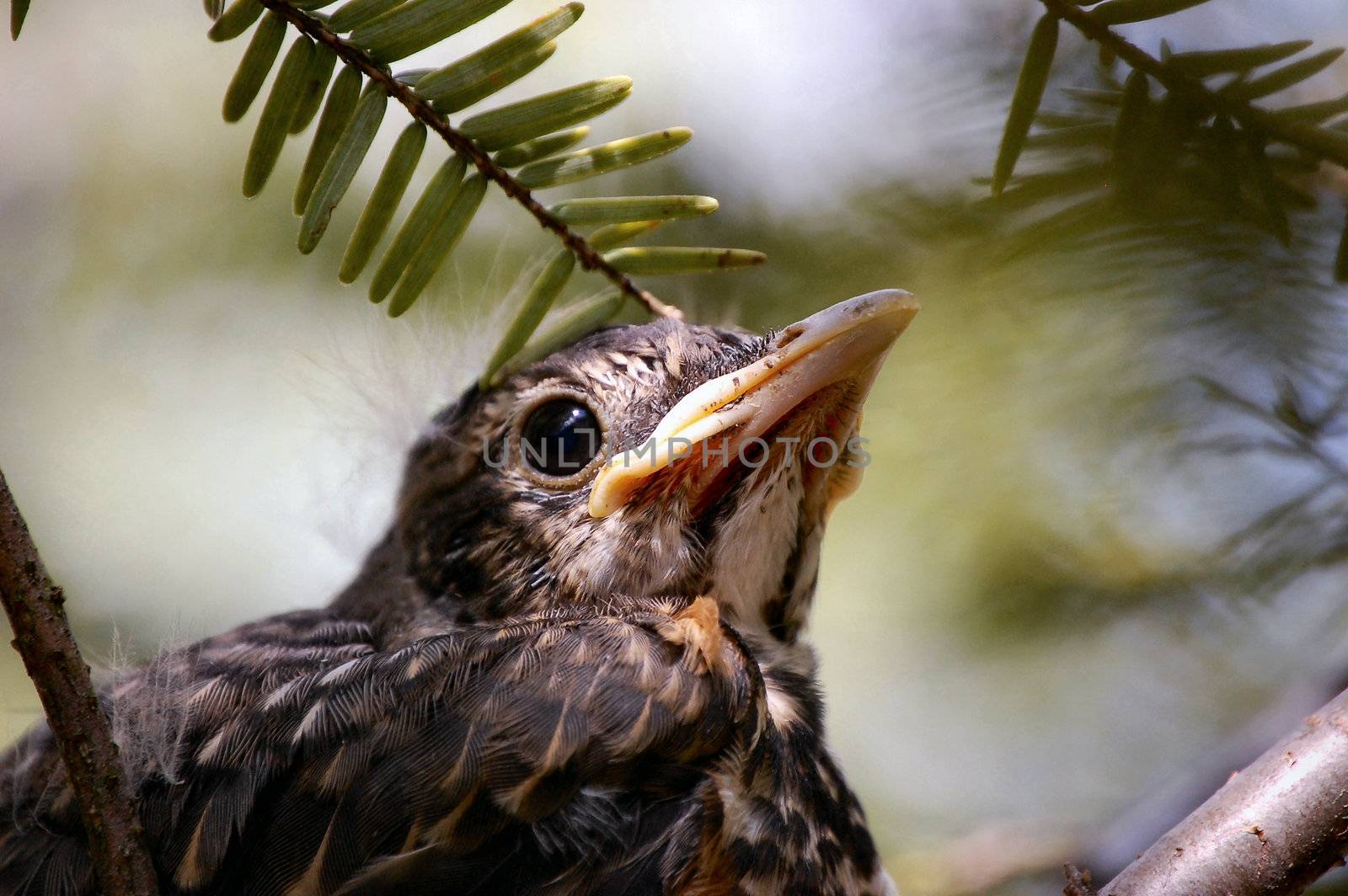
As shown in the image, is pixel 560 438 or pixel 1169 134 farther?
pixel 560 438

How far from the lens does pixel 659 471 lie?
1.41 meters

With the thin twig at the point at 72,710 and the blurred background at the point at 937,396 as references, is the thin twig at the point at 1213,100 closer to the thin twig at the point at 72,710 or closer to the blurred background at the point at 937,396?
the blurred background at the point at 937,396

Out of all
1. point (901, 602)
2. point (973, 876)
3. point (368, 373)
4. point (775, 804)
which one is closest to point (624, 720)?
→ point (775, 804)

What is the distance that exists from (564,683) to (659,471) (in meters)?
0.34

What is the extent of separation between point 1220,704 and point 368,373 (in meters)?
1.57

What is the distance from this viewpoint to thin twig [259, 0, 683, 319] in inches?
37.3

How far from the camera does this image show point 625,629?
1264 millimetres

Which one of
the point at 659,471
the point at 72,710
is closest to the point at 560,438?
the point at 659,471

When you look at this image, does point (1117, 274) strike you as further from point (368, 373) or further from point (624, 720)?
point (368, 373)

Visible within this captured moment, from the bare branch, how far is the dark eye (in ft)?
2.79
